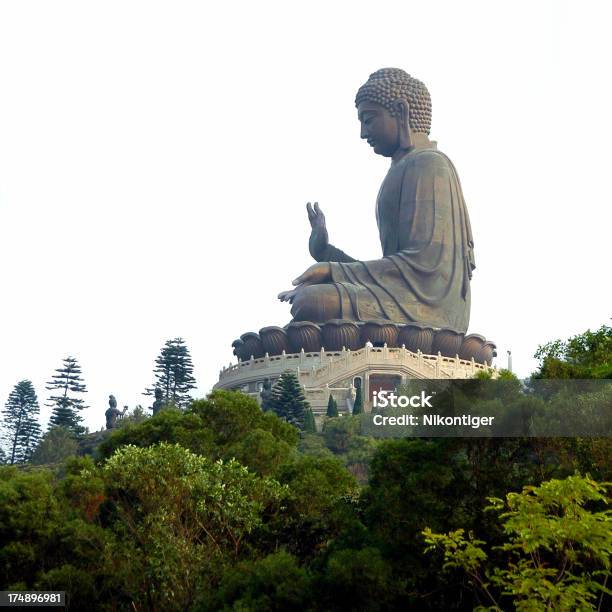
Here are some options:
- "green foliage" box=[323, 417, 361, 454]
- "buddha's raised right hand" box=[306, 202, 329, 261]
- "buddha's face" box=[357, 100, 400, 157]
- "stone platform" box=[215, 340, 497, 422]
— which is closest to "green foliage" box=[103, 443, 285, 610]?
"green foliage" box=[323, 417, 361, 454]

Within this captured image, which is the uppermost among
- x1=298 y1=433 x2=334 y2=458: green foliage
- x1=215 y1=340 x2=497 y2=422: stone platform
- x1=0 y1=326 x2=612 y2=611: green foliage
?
x1=215 y1=340 x2=497 y2=422: stone platform

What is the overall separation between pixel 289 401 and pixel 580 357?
50.3 feet

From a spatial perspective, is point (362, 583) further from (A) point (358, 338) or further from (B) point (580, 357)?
(A) point (358, 338)

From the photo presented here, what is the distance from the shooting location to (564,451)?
1212cm

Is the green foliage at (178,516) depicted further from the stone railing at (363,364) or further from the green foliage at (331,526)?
the stone railing at (363,364)

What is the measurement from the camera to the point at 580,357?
1616 centimetres

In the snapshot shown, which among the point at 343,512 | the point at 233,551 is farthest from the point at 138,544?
the point at 343,512

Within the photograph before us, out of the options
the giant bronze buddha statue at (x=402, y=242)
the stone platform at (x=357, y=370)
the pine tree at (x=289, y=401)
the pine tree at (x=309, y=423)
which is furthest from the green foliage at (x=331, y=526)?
the giant bronze buddha statue at (x=402, y=242)

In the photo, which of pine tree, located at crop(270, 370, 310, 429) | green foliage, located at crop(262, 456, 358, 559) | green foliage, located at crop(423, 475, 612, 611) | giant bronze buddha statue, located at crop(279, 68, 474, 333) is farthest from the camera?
giant bronze buddha statue, located at crop(279, 68, 474, 333)

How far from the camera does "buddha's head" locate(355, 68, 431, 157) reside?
38.7 m

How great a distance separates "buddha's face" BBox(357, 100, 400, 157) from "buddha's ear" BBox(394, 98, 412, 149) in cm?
13

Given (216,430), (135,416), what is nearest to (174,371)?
(135,416)

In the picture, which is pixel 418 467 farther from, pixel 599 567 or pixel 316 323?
pixel 316 323

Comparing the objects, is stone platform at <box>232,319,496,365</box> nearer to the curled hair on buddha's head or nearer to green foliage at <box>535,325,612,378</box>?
the curled hair on buddha's head
